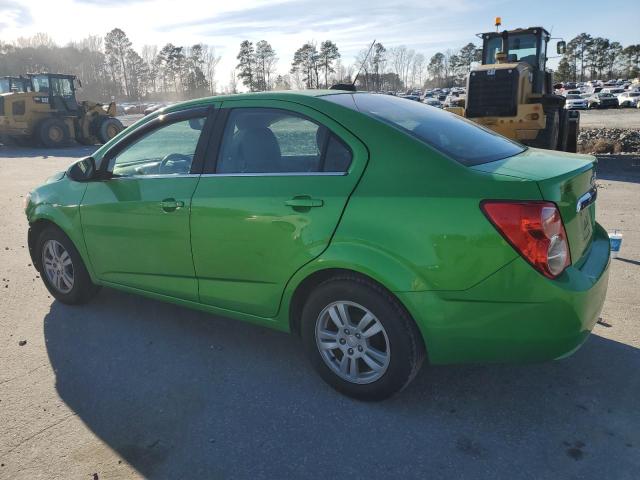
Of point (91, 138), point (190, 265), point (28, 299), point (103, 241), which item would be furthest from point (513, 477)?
point (91, 138)

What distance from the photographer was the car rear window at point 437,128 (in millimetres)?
2914

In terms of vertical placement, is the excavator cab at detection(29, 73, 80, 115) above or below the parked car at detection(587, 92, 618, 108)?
above

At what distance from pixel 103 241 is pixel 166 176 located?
87 centimetres

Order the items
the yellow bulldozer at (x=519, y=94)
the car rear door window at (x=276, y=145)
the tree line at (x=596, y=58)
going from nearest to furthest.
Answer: the car rear door window at (x=276, y=145), the yellow bulldozer at (x=519, y=94), the tree line at (x=596, y=58)

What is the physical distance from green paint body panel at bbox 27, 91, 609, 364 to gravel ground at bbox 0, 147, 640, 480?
41 cm

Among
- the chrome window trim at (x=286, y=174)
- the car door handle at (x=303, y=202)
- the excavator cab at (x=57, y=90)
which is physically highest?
the excavator cab at (x=57, y=90)

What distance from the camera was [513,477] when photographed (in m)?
2.38

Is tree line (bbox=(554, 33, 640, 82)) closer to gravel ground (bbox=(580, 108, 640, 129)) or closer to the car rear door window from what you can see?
gravel ground (bbox=(580, 108, 640, 129))

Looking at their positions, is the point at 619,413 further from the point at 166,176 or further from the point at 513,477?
the point at 166,176

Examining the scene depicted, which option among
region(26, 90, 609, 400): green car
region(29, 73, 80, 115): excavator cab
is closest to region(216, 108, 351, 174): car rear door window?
region(26, 90, 609, 400): green car

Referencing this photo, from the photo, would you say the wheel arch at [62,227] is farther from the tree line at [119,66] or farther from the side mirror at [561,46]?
the tree line at [119,66]

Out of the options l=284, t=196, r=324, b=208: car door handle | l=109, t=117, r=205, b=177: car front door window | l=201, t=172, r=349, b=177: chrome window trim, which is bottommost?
l=284, t=196, r=324, b=208: car door handle

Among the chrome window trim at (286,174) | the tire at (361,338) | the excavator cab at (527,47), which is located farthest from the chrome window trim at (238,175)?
the excavator cab at (527,47)

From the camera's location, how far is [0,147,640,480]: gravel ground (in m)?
2.53
